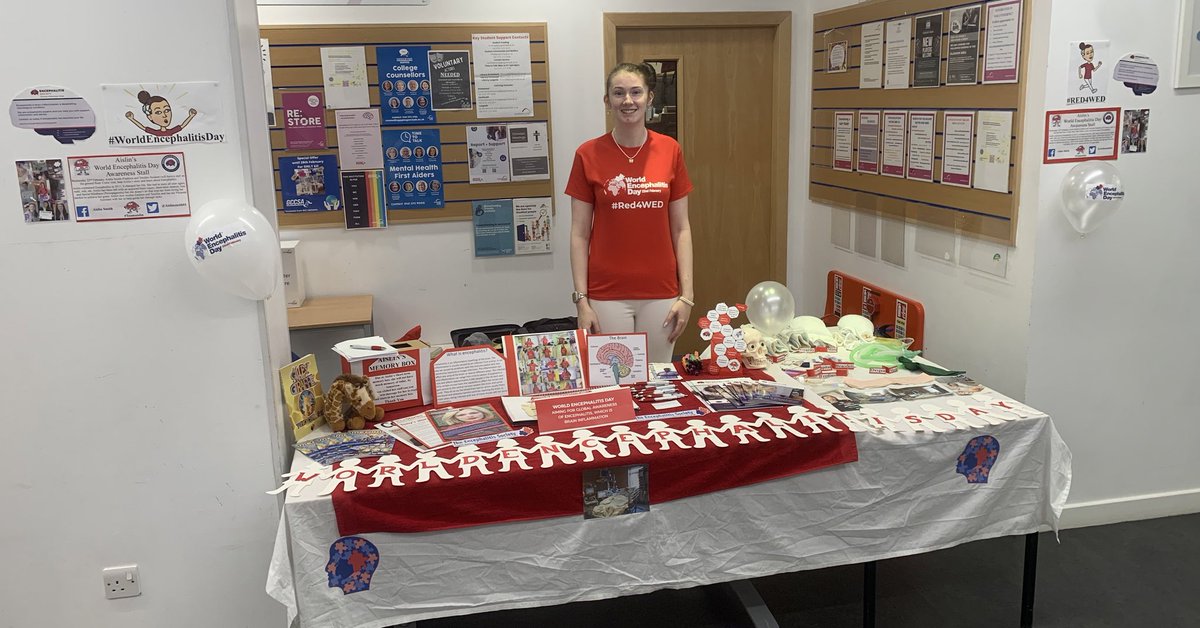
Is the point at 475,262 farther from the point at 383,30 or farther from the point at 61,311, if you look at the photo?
the point at 61,311

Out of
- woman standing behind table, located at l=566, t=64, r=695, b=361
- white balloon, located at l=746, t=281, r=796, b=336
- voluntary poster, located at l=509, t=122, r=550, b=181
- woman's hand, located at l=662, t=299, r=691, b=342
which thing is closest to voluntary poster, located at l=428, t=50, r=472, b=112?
voluntary poster, located at l=509, t=122, r=550, b=181

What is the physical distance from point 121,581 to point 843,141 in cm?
350

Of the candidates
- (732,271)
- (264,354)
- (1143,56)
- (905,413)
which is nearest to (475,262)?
(732,271)

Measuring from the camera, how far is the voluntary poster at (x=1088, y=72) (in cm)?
293

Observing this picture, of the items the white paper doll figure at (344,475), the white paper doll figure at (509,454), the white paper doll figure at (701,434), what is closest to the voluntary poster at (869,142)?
the white paper doll figure at (701,434)

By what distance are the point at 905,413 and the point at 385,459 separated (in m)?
1.43

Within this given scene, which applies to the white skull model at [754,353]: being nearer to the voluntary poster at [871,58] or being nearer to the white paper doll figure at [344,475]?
the white paper doll figure at [344,475]

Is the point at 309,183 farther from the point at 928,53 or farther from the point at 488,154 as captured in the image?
the point at 928,53

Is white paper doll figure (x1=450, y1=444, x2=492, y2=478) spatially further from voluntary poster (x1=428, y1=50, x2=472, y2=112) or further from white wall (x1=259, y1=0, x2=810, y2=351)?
voluntary poster (x1=428, y1=50, x2=472, y2=112)

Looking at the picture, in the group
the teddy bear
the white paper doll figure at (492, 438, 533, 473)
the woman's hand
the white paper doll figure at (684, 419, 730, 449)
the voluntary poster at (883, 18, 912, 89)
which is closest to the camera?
the white paper doll figure at (492, 438, 533, 473)

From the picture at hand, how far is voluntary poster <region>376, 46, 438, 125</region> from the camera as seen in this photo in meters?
4.23

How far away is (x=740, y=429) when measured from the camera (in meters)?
2.35

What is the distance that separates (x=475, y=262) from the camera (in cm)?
454

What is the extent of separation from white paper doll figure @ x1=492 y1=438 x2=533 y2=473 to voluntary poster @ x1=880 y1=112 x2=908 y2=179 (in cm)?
233
